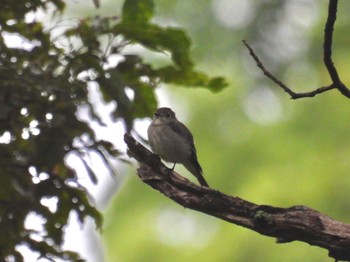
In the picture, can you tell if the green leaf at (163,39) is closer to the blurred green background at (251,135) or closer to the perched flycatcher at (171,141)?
the perched flycatcher at (171,141)

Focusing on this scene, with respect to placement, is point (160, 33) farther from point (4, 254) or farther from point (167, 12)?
point (167, 12)

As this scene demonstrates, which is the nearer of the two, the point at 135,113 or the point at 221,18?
the point at 135,113

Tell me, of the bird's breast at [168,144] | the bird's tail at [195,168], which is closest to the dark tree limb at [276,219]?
the bird's breast at [168,144]

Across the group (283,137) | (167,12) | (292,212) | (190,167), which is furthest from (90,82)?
(167,12)

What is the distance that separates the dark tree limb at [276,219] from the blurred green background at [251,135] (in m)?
5.46

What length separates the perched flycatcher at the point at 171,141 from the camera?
6.47 metres

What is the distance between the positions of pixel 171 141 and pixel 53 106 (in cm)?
182

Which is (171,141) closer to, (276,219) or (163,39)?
(163,39)

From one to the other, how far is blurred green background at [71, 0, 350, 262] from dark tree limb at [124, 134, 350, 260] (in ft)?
17.9

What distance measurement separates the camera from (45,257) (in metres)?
4.82

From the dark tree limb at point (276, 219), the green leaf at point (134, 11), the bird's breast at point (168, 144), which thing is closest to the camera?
the dark tree limb at point (276, 219)

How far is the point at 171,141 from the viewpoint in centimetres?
650

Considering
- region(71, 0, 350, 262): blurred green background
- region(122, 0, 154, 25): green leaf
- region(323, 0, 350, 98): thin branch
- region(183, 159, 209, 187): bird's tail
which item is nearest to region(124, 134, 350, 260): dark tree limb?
region(323, 0, 350, 98): thin branch

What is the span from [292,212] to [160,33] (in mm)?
1364
